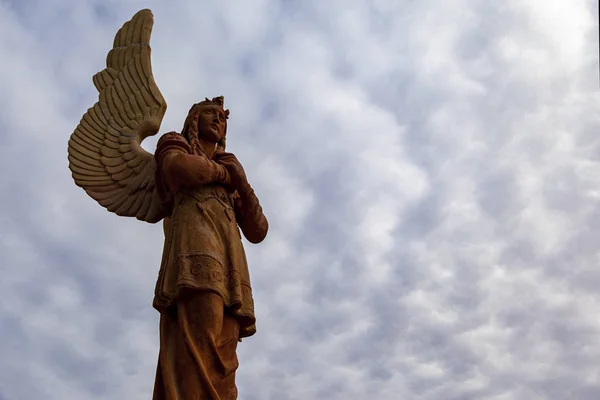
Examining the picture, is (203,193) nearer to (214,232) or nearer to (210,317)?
(214,232)

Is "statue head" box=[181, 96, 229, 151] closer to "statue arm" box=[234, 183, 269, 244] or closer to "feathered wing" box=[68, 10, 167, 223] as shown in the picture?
"feathered wing" box=[68, 10, 167, 223]

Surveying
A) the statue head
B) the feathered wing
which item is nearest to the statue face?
the statue head

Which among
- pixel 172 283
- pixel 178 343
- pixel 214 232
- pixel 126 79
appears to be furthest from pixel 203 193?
pixel 126 79

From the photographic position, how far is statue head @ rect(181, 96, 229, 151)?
8055mm

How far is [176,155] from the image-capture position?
23.9 feet

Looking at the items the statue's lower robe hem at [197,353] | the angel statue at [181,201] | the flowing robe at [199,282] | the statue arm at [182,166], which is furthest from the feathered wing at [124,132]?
the statue's lower robe hem at [197,353]

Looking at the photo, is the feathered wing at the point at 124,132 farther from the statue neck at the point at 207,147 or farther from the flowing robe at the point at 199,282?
the statue neck at the point at 207,147

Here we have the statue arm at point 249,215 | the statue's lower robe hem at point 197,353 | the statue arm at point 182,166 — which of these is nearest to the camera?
the statue's lower robe hem at point 197,353

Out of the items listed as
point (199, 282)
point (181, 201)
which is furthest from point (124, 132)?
point (199, 282)

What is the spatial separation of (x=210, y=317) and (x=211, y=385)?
2.02 feet

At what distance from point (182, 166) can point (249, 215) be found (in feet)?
3.22

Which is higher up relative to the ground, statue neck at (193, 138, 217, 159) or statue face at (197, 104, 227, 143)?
statue face at (197, 104, 227, 143)

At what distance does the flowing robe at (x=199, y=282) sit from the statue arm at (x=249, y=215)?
2 centimetres

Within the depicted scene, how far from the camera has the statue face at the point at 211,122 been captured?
317 inches
